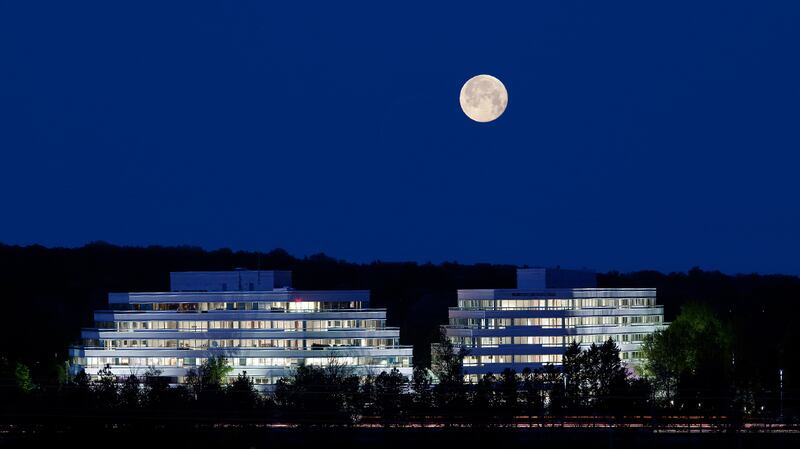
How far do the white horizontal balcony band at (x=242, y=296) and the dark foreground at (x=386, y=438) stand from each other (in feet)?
215

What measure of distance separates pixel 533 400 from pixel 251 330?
189ft

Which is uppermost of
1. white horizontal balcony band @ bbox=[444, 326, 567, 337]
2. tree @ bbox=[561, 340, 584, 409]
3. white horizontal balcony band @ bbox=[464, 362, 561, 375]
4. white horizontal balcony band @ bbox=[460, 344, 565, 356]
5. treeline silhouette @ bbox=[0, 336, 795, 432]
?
white horizontal balcony band @ bbox=[444, 326, 567, 337]

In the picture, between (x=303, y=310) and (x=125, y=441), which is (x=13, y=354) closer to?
(x=303, y=310)

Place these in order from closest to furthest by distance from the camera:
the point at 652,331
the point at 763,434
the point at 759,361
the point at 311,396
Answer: the point at 763,434
the point at 311,396
the point at 759,361
the point at 652,331

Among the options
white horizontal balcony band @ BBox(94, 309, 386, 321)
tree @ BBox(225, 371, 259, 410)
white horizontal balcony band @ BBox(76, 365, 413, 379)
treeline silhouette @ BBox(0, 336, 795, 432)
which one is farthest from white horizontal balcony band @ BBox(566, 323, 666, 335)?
tree @ BBox(225, 371, 259, 410)

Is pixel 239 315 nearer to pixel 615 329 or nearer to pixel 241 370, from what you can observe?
pixel 241 370

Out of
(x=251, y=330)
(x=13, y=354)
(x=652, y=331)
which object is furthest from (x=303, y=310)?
(x=652, y=331)

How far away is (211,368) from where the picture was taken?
16675 cm

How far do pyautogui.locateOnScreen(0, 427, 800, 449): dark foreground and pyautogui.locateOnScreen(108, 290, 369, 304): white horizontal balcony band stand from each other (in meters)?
65.5

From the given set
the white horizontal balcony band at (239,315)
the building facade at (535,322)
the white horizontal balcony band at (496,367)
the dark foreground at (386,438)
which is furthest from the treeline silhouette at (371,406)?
the building facade at (535,322)

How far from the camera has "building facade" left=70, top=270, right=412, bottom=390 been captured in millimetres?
175625

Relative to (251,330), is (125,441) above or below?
below

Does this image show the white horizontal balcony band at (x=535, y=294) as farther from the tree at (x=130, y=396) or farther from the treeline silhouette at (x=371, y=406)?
the tree at (x=130, y=396)

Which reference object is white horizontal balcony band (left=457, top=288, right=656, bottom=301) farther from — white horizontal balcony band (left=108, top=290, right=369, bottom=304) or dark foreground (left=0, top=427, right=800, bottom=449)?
dark foreground (left=0, top=427, right=800, bottom=449)
